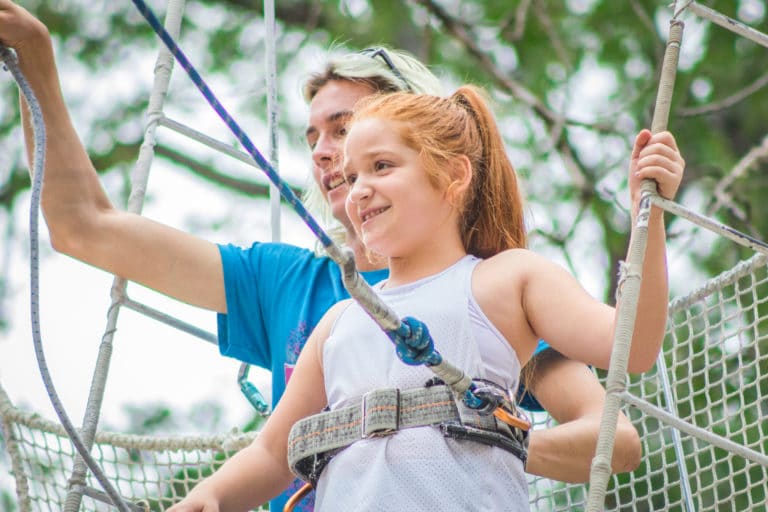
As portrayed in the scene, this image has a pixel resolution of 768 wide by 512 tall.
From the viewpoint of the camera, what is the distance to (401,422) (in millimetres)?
1412

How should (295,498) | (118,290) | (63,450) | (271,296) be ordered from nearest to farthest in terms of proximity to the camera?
(295,498) < (118,290) < (271,296) < (63,450)

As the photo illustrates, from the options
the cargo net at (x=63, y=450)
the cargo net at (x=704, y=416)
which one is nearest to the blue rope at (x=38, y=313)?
the cargo net at (x=704, y=416)

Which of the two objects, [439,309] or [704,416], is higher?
[704,416]

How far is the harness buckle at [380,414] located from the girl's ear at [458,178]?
328 mm

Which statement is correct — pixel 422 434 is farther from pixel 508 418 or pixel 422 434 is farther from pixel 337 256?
pixel 337 256

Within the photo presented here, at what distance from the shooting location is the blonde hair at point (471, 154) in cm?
165

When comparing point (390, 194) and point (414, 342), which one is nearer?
point (414, 342)

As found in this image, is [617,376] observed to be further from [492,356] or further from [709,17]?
[709,17]

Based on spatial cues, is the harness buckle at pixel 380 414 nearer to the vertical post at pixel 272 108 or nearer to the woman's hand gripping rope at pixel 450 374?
the woman's hand gripping rope at pixel 450 374

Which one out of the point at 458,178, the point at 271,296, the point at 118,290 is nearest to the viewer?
the point at 458,178

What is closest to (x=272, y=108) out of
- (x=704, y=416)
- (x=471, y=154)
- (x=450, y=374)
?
(x=471, y=154)

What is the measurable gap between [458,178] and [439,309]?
0.24 metres

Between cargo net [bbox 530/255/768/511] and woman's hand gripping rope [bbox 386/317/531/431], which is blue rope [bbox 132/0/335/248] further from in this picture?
cargo net [bbox 530/255/768/511]

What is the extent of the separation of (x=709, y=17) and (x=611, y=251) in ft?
12.7
